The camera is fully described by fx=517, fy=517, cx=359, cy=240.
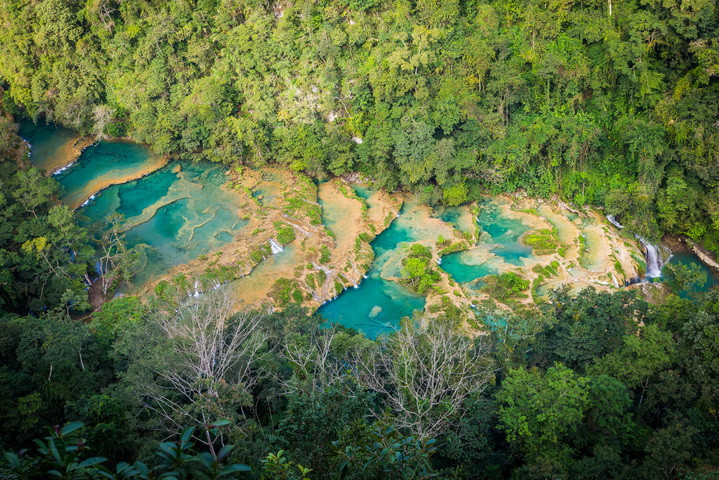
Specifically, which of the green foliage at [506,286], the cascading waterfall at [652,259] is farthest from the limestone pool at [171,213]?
the cascading waterfall at [652,259]

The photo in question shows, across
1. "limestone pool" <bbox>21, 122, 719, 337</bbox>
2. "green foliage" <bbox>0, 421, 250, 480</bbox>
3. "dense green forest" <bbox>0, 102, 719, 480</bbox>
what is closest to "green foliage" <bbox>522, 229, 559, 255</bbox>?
"limestone pool" <bbox>21, 122, 719, 337</bbox>

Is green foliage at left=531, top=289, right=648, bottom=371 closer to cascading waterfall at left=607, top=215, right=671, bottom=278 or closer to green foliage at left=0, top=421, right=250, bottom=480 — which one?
cascading waterfall at left=607, top=215, right=671, bottom=278

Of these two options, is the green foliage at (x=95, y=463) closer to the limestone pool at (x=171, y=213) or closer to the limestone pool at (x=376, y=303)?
the limestone pool at (x=376, y=303)

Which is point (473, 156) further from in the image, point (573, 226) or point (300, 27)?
point (300, 27)

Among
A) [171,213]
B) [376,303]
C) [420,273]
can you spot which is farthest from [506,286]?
[171,213]

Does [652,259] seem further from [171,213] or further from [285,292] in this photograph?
[171,213]

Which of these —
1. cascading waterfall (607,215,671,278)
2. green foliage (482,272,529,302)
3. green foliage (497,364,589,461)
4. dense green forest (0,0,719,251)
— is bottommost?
cascading waterfall (607,215,671,278)
